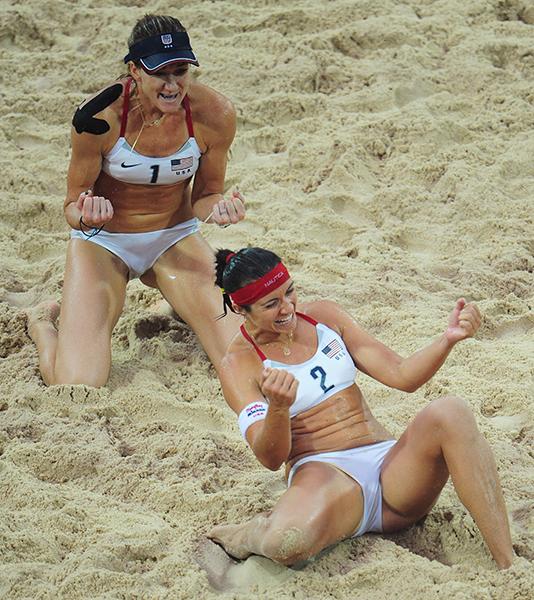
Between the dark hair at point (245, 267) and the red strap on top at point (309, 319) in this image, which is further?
the red strap on top at point (309, 319)

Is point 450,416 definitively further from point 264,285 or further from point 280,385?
point 264,285

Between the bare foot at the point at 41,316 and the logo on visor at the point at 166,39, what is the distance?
4.71ft

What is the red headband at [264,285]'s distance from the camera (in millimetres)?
3693

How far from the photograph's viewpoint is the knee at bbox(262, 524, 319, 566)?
3.38 metres

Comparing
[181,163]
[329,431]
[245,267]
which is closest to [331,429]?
[329,431]

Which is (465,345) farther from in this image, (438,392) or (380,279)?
(380,279)

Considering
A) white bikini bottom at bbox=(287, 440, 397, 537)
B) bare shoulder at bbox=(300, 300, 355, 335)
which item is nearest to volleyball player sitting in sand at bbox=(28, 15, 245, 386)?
bare shoulder at bbox=(300, 300, 355, 335)

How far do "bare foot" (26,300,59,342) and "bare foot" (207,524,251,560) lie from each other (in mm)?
1808

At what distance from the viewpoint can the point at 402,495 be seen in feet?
11.8

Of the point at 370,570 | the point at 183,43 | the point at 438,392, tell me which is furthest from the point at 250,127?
the point at 370,570

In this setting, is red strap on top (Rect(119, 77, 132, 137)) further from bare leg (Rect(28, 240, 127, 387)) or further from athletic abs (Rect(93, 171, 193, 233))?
bare leg (Rect(28, 240, 127, 387))

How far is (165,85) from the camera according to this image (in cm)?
467

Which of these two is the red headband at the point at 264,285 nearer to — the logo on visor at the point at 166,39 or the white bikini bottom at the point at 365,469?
the white bikini bottom at the point at 365,469

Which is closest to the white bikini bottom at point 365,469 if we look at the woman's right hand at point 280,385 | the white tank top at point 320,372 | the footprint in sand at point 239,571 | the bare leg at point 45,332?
the white tank top at point 320,372
